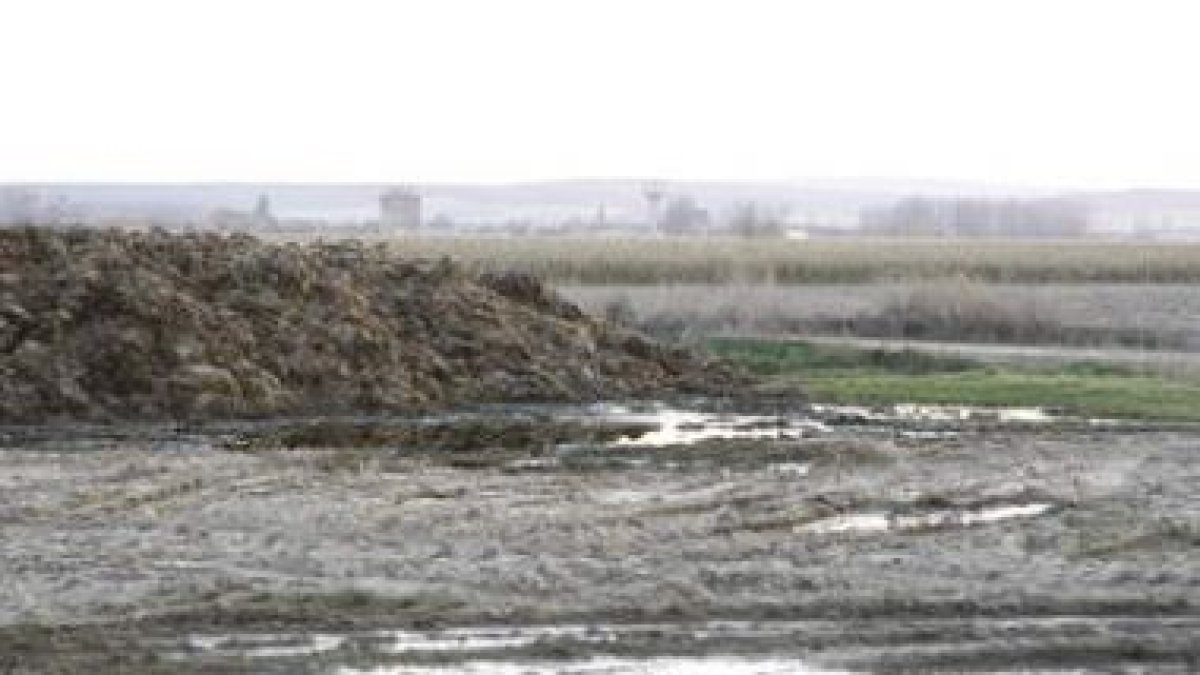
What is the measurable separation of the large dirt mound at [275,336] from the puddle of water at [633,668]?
1240cm

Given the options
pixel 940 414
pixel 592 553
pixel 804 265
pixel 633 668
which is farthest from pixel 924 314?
pixel 633 668

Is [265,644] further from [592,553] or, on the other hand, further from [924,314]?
[924,314]

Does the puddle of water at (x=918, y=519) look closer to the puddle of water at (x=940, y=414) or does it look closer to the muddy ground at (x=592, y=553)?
the muddy ground at (x=592, y=553)

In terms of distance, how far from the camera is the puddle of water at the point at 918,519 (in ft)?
52.0

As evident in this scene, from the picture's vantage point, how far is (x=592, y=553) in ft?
47.2

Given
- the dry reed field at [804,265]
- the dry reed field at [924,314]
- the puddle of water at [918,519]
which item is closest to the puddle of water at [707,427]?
the puddle of water at [918,519]

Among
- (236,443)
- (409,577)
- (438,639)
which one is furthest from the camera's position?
(236,443)

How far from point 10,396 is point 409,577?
34.0 ft

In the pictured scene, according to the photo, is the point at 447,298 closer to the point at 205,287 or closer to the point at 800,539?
the point at 205,287

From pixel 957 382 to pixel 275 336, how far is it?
9056 mm

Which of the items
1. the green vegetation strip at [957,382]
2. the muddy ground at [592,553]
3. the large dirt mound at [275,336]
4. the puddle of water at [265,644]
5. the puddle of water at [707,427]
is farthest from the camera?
the green vegetation strip at [957,382]

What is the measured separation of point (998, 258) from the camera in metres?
63.5

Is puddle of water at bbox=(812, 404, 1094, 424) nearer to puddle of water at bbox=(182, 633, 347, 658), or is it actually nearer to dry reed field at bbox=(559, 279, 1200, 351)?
dry reed field at bbox=(559, 279, 1200, 351)

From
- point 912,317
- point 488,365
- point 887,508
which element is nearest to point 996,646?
point 887,508
